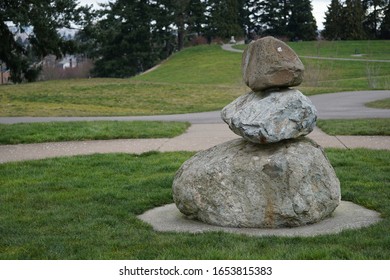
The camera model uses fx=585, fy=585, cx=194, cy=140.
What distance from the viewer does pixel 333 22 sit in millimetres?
60562

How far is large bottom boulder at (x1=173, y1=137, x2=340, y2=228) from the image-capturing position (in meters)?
6.70

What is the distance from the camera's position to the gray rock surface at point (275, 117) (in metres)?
6.75

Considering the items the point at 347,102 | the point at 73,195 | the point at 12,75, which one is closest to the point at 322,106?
the point at 347,102

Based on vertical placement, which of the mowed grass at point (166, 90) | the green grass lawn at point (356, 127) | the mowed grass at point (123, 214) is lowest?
the mowed grass at point (166, 90)

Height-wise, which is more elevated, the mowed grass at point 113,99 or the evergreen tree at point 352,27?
the evergreen tree at point 352,27

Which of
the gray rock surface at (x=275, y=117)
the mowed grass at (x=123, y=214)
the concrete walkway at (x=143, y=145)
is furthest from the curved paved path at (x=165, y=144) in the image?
the gray rock surface at (x=275, y=117)

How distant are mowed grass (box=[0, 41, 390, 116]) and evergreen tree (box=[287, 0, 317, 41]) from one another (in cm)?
1620

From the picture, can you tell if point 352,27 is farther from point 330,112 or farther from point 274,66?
point 274,66

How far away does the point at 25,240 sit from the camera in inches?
243

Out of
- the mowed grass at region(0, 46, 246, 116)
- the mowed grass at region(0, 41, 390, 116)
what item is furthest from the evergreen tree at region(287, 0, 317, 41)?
the mowed grass at region(0, 46, 246, 116)

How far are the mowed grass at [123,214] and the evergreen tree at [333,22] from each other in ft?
160

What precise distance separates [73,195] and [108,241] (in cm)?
269

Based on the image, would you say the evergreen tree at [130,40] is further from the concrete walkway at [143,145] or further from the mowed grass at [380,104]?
the concrete walkway at [143,145]

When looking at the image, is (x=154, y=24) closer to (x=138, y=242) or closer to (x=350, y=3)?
(x=350, y=3)
